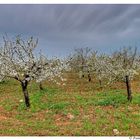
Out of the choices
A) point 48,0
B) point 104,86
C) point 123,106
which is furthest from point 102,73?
point 48,0

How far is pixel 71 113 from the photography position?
30531mm

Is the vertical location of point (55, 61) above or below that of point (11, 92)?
above

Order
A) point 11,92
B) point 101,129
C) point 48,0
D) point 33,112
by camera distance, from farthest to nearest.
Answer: point 11,92, point 33,112, point 101,129, point 48,0

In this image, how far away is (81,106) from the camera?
33438mm

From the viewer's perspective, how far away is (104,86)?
46.3m

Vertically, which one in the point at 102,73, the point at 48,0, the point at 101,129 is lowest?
the point at 101,129

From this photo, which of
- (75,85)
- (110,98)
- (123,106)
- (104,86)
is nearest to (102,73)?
(104,86)

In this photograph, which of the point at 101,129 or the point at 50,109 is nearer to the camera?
the point at 101,129

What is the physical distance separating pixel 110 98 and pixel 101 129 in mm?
10058

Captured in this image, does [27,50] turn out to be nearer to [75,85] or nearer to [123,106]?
[123,106]

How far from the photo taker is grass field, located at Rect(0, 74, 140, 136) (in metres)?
25.5

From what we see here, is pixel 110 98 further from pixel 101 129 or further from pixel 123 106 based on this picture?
pixel 101 129

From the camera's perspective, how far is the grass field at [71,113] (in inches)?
1005

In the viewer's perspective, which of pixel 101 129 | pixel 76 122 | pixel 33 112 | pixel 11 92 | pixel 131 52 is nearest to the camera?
pixel 101 129
